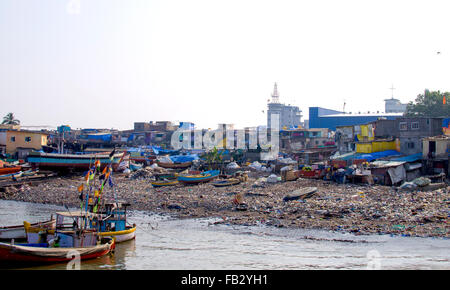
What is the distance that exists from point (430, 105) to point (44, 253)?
46.0m

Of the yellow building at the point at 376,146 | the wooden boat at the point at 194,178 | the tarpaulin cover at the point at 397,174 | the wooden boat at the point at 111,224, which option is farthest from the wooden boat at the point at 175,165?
the wooden boat at the point at 111,224

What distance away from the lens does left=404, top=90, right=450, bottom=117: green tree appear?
154 feet

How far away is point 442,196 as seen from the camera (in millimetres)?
20750

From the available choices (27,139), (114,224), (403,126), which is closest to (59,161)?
(27,139)

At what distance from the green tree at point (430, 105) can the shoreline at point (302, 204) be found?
25896mm

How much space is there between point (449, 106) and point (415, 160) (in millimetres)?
23103

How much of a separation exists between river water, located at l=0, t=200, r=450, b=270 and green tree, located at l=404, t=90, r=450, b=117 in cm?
3622

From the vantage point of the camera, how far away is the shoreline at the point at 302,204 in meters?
17.1

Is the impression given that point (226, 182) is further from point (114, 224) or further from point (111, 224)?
point (114, 224)

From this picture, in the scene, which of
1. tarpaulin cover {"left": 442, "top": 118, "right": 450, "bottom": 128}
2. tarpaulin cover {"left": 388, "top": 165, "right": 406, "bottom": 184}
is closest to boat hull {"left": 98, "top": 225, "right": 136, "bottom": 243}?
tarpaulin cover {"left": 388, "top": 165, "right": 406, "bottom": 184}

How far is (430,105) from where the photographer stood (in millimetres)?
48125
